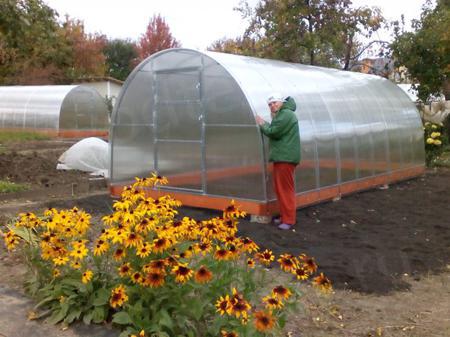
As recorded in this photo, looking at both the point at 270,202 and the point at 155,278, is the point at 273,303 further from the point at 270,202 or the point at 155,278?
the point at 270,202

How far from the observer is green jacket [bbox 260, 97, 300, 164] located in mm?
7429

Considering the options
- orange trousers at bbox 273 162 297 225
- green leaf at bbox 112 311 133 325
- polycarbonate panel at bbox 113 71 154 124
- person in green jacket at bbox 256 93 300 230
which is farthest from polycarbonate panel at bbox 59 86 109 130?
green leaf at bbox 112 311 133 325

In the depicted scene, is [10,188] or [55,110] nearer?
[10,188]

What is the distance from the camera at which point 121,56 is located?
166ft

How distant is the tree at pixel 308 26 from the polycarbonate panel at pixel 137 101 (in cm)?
786

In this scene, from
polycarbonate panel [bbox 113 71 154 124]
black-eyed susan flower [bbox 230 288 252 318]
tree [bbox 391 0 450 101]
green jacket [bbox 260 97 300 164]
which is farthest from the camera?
tree [bbox 391 0 450 101]

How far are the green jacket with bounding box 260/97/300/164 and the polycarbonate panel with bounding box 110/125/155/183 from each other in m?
2.57

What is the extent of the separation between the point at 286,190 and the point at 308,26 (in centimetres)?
1014

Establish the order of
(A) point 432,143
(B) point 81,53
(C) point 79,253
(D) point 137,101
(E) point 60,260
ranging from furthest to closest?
(B) point 81,53 < (A) point 432,143 < (D) point 137,101 < (E) point 60,260 < (C) point 79,253

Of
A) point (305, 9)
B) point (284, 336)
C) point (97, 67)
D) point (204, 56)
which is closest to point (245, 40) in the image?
point (305, 9)

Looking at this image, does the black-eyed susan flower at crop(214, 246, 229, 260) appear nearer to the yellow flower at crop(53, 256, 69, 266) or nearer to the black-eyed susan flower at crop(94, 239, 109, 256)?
the black-eyed susan flower at crop(94, 239, 109, 256)

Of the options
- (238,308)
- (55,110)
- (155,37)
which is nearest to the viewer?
(238,308)

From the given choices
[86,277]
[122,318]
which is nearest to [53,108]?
[86,277]

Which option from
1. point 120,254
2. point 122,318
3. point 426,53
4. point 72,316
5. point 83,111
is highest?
point 426,53
